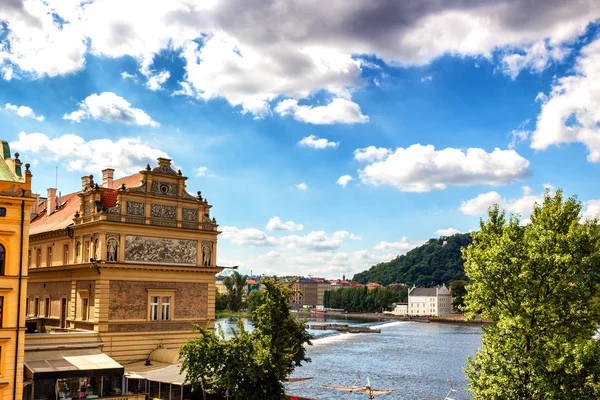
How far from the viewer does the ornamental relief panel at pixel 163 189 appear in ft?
118

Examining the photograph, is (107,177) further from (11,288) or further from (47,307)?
(11,288)

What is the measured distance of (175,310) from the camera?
3659cm

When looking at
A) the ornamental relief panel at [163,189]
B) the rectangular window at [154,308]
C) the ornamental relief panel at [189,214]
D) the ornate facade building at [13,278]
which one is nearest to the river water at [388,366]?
the rectangular window at [154,308]

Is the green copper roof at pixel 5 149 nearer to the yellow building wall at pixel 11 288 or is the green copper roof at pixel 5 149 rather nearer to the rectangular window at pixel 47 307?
the yellow building wall at pixel 11 288

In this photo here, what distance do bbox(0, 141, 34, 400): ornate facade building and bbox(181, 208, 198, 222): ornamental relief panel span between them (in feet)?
37.0

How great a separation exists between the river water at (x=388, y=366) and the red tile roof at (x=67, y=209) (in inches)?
751

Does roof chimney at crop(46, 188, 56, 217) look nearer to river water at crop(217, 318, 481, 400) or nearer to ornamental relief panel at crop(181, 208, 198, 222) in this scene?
ornamental relief panel at crop(181, 208, 198, 222)

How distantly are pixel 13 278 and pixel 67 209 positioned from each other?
15925 mm

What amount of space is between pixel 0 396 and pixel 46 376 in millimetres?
2393

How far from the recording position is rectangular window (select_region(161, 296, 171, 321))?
3619 cm

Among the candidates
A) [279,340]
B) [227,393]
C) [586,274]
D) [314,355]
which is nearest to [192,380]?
[227,393]

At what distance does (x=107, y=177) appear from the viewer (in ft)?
132

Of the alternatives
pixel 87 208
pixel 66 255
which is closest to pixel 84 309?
pixel 66 255

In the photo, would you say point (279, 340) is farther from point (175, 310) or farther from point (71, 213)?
point (71, 213)
